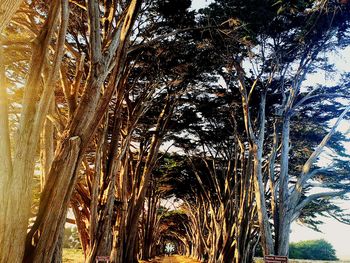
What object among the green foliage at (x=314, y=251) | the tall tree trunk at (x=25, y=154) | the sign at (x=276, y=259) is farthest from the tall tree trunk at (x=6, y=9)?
the green foliage at (x=314, y=251)

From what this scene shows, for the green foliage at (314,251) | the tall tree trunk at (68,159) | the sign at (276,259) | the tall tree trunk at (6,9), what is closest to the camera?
the tall tree trunk at (6,9)

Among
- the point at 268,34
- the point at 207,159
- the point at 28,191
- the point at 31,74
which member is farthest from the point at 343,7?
the point at 207,159

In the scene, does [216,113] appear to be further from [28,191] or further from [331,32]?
[28,191]

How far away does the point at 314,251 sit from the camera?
53688 mm

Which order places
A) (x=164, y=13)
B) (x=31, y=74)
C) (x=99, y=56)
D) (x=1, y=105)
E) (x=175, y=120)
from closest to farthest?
(x=1, y=105) < (x=31, y=74) < (x=99, y=56) < (x=164, y=13) < (x=175, y=120)

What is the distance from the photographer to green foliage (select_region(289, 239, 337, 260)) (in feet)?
167

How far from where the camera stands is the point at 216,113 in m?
13.3

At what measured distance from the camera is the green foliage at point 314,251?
167 feet

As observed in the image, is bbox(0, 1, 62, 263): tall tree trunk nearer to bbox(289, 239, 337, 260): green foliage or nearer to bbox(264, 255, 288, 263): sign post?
bbox(264, 255, 288, 263): sign post

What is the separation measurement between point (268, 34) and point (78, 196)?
700 centimetres

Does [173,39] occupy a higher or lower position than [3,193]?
higher

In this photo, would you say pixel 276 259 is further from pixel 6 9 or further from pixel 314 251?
pixel 314 251

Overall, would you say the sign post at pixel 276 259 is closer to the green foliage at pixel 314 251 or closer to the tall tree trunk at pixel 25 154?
the tall tree trunk at pixel 25 154

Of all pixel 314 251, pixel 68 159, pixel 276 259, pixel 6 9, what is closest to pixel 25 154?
pixel 68 159
